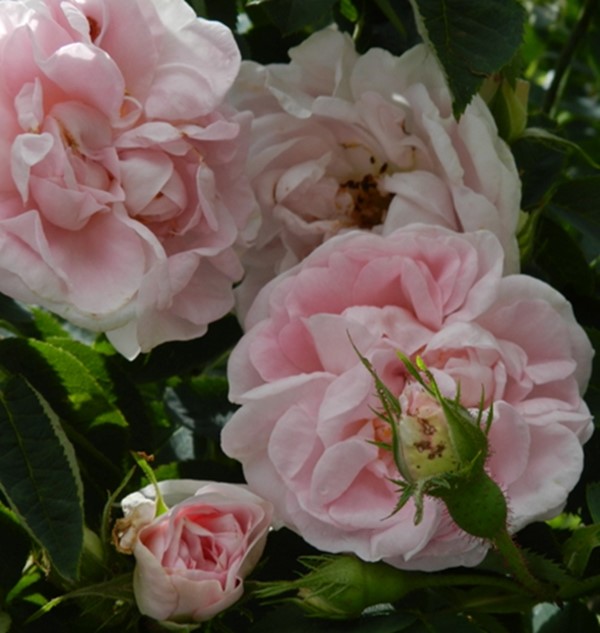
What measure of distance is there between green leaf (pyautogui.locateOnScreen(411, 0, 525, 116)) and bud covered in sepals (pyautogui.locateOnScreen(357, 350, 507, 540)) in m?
0.28

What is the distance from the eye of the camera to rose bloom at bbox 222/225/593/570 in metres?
0.86

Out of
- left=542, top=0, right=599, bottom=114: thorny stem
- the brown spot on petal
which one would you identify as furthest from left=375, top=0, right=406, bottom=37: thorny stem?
left=542, top=0, right=599, bottom=114: thorny stem

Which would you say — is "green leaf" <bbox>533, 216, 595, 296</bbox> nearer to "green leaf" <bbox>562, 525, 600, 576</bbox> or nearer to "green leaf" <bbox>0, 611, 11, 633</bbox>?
"green leaf" <bbox>562, 525, 600, 576</bbox>

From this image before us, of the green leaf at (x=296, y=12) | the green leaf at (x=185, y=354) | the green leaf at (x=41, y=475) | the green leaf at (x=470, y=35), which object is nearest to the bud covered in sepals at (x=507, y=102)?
the green leaf at (x=470, y=35)

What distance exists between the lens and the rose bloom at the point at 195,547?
0.86 meters

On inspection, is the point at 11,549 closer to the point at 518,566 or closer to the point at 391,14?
the point at 518,566

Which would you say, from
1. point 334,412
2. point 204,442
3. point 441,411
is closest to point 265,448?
point 334,412

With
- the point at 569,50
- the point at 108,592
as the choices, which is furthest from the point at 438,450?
the point at 569,50

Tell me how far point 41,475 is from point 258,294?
0.64ft

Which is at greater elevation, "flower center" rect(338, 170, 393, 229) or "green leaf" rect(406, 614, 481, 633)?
"flower center" rect(338, 170, 393, 229)

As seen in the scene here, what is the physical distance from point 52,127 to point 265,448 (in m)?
0.25

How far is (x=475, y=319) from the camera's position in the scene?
896 millimetres

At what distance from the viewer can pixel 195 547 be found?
0.89 m

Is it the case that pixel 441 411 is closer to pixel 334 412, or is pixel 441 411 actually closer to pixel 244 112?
pixel 334 412
